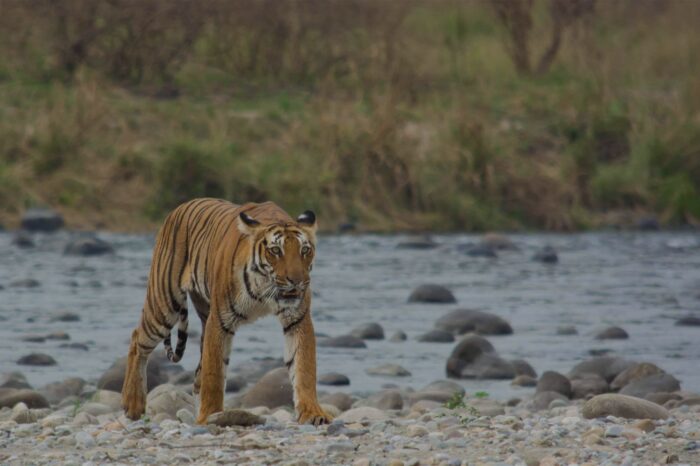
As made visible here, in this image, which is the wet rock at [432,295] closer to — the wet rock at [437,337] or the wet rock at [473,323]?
the wet rock at [473,323]

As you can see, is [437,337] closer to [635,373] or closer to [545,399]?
[635,373]

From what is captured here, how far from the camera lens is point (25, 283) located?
17266mm

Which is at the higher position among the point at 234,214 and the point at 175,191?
the point at 234,214

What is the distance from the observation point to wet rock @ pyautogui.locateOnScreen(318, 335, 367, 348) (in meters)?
13.6

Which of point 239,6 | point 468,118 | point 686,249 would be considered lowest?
point 686,249

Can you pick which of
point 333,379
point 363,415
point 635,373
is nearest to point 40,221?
point 333,379

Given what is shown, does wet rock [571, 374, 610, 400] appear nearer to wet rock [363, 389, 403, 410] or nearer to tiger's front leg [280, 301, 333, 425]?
wet rock [363, 389, 403, 410]

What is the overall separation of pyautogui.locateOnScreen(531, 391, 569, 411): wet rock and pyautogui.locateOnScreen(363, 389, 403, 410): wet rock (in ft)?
3.10

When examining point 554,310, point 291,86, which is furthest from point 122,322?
point 291,86

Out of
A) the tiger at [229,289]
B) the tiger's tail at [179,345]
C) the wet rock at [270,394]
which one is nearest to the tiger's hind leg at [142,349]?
the tiger at [229,289]

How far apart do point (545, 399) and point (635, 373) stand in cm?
135

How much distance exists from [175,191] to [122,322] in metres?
7.19

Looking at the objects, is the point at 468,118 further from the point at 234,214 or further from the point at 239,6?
the point at 234,214

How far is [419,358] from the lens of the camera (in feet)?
42.8
